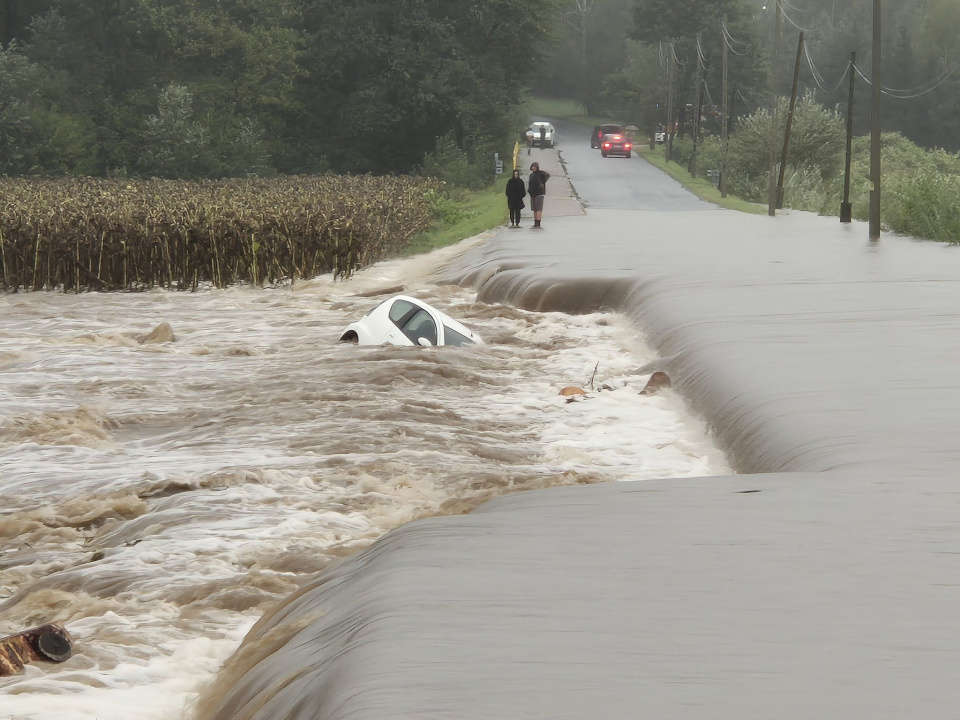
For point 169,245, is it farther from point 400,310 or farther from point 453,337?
point 453,337

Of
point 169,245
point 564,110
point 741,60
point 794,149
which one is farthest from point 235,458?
point 564,110

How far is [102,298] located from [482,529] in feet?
60.4

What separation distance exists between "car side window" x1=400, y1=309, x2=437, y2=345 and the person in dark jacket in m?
14.8

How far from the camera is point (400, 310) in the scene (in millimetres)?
18266

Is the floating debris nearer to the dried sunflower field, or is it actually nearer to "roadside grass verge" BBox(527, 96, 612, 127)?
the dried sunflower field

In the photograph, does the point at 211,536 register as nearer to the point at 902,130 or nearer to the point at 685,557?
the point at 685,557

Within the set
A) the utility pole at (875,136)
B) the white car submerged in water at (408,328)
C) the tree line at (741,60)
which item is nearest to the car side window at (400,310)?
the white car submerged in water at (408,328)

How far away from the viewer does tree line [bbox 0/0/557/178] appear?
69500mm

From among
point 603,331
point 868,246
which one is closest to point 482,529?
point 603,331

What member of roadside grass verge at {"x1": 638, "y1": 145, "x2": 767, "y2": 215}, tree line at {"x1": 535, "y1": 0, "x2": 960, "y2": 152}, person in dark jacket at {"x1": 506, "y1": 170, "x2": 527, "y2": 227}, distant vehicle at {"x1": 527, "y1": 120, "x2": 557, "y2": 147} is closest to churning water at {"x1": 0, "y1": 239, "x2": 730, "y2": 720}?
person in dark jacket at {"x1": 506, "y1": 170, "x2": 527, "y2": 227}

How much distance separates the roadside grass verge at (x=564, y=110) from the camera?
133m

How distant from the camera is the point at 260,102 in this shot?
74.3 meters

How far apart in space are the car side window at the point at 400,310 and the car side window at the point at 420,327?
129 millimetres

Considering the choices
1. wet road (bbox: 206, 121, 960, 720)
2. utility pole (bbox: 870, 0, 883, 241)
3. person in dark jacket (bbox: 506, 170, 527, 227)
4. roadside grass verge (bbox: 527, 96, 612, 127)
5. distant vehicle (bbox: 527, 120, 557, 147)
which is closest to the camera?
wet road (bbox: 206, 121, 960, 720)
